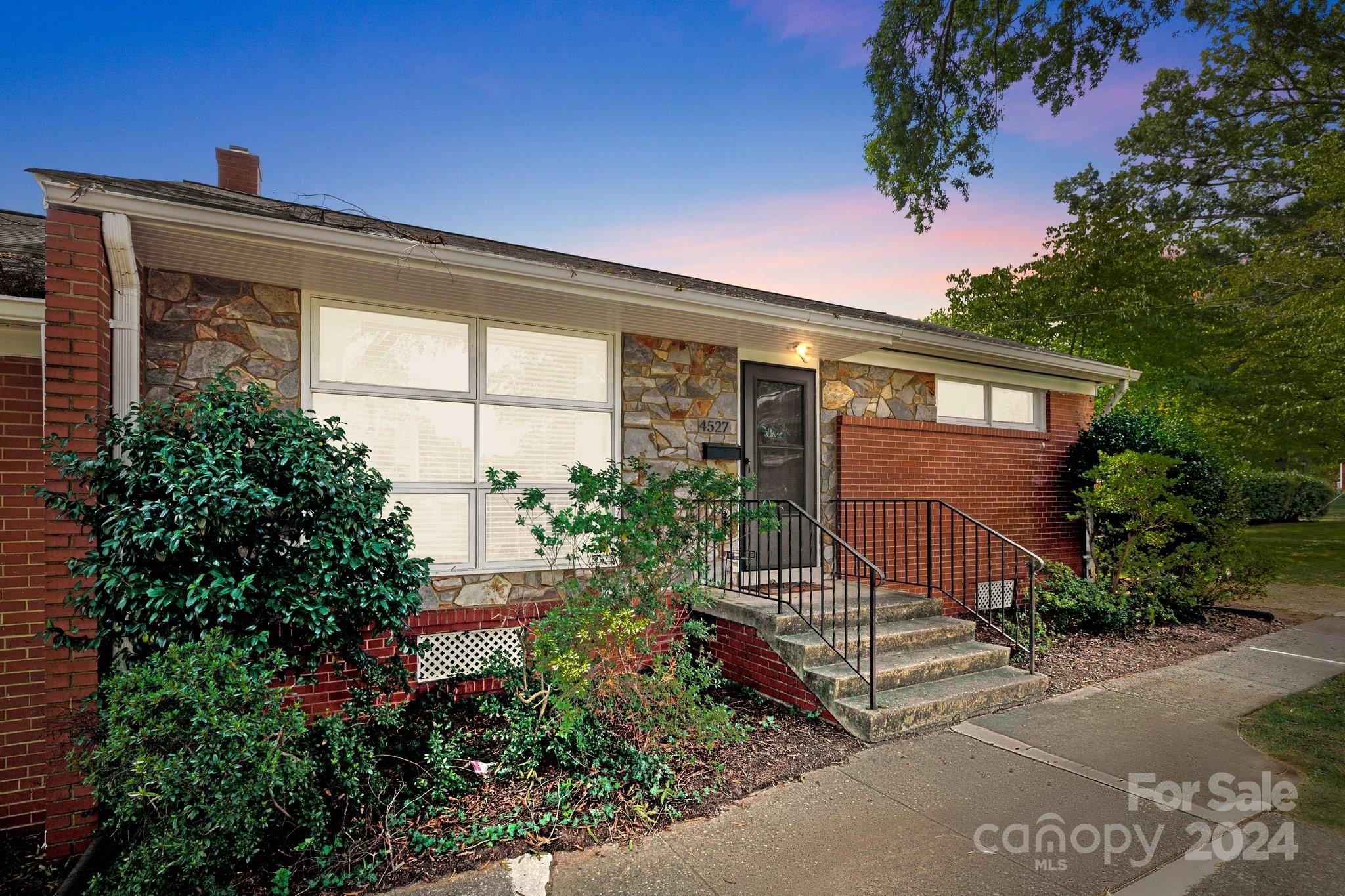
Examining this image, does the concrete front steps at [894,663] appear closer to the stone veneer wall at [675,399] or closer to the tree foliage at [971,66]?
the stone veneer wall at [675,399]

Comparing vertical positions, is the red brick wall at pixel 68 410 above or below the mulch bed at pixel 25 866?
above

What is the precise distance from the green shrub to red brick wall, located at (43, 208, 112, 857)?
21.7 inches

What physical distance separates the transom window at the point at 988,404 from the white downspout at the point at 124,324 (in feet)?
22.2

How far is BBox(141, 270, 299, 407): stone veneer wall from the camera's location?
3615mm

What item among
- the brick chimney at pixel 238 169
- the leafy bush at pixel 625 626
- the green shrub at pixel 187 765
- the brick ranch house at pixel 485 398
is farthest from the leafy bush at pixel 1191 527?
the brick chimney at pixel 238 169

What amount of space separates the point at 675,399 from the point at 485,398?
1565 mm

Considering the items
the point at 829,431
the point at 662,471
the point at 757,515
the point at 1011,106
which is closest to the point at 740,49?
→ the point at 1011,106

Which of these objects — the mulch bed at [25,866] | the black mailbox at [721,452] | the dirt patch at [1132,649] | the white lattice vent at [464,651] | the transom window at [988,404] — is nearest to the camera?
the mulch bed at [25,866]

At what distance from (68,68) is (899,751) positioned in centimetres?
955

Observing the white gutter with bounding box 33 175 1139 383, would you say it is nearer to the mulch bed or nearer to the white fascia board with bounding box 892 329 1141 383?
the white fascia board with bounding box 892 329 1141 383

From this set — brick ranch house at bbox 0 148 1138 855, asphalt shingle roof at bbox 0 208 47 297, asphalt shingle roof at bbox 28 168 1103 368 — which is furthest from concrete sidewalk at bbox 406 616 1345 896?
asphalt shingle roof at bbox 0 208 47 297

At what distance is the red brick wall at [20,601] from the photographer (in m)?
3.13

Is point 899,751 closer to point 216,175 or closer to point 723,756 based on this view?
point 723,756

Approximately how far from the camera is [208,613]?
2662 millimetres
